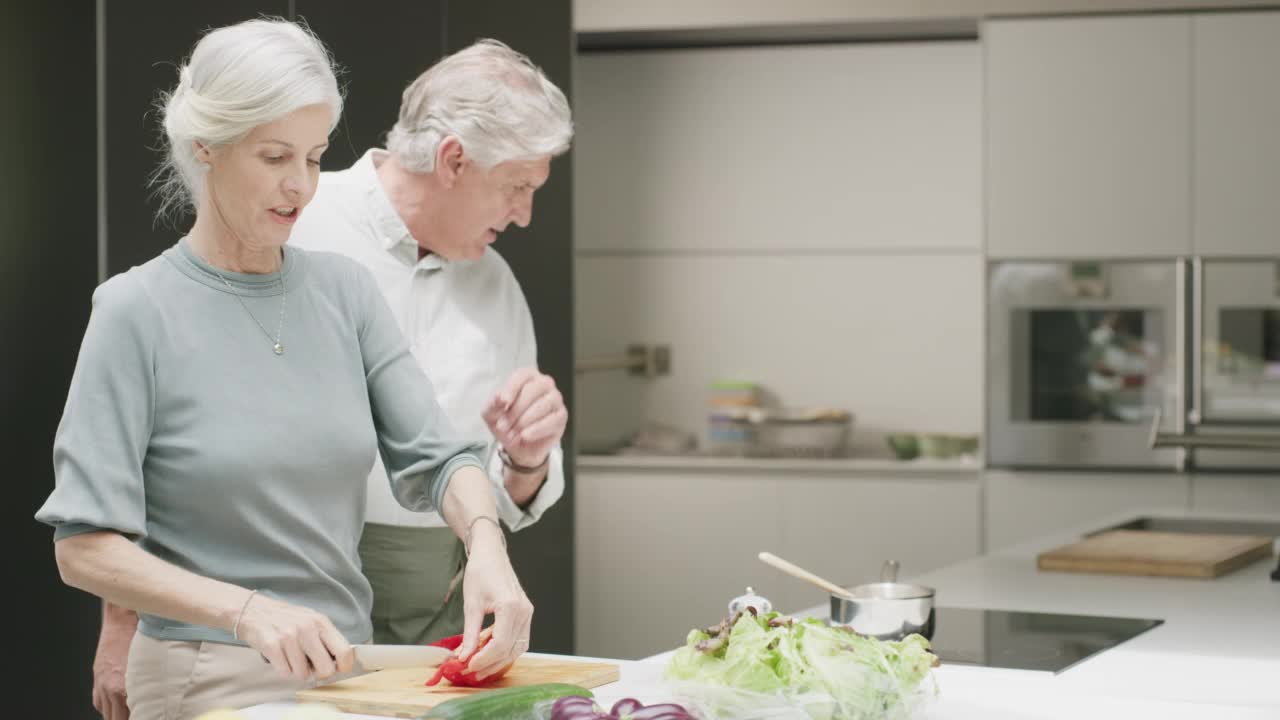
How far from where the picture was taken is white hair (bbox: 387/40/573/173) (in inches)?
81.0

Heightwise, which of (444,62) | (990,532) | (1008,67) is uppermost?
(1008,67)

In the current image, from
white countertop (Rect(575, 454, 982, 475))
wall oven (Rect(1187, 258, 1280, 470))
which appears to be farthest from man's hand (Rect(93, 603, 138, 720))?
wall oven (Rect(1187, 258, 1280, 470))

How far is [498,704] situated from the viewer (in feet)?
4.40

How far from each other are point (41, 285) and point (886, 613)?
1313mm

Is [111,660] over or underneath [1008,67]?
underneath

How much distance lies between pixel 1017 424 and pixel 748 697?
132 inches

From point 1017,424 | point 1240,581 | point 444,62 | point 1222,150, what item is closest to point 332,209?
point 444,62

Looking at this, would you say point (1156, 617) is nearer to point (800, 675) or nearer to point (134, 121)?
point (800, 675)

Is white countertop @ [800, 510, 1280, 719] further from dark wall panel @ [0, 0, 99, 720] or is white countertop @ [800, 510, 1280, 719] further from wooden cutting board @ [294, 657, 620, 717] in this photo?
dark wall panel @ [0, 0, 99, 720]

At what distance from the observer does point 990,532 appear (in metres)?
4.56

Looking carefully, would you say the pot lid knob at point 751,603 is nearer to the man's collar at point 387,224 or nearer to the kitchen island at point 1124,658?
the kitchen island at point 1124,658

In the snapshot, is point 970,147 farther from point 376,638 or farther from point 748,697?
point 748,697

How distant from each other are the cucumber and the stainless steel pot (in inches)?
28.4

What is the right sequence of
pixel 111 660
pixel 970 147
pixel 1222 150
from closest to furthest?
1. pixel 111 660
2. pixel 1222 150
3. pixel 970 147
